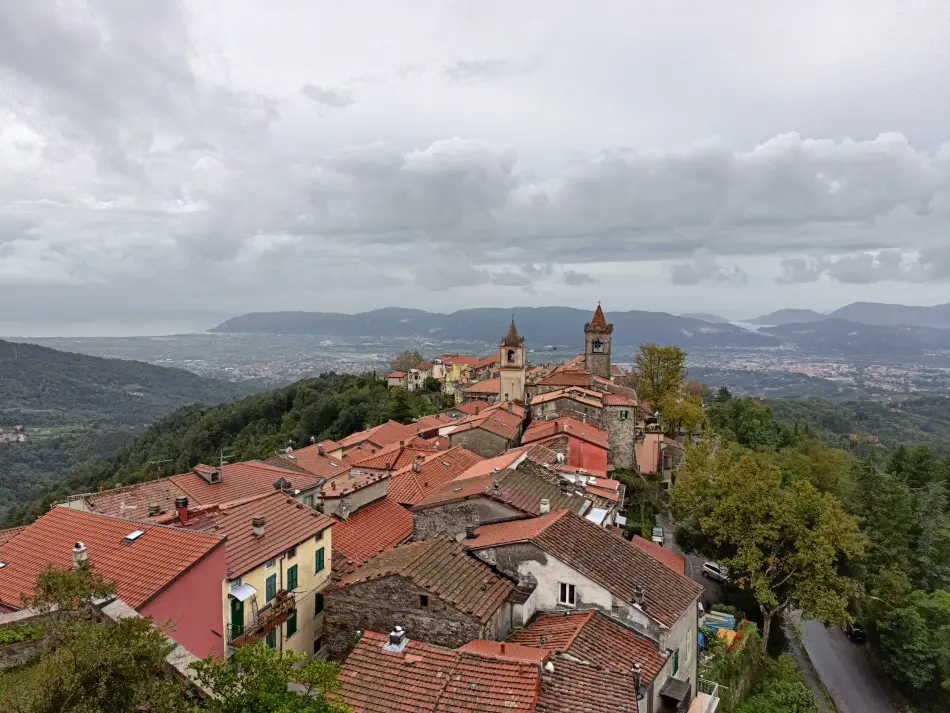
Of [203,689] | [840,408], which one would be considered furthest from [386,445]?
[840,408]

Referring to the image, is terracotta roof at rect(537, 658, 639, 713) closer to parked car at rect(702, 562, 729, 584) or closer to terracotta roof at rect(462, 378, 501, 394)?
parked car at rect(702, 562, 729, 584)

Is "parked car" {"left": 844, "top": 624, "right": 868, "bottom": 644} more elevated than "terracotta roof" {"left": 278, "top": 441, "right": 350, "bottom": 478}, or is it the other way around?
"terracotta roof" {"left": 278, "top": 441, "right": 350, "bottom": 478}

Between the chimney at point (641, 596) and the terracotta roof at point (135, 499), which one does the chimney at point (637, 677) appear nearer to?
the chimney at point (641, 596)

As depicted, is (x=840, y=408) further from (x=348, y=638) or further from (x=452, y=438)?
(x=348, y=638)

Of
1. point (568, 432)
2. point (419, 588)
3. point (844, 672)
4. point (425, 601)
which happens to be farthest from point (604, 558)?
point (844, 672)

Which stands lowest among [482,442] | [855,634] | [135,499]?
[855,634]

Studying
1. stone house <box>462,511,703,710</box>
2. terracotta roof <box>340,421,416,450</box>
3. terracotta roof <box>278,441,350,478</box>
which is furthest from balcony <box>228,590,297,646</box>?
terracotta roof <box>340,421,416,450</box>

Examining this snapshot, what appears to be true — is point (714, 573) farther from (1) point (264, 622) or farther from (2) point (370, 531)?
(1) point (264, 622)
